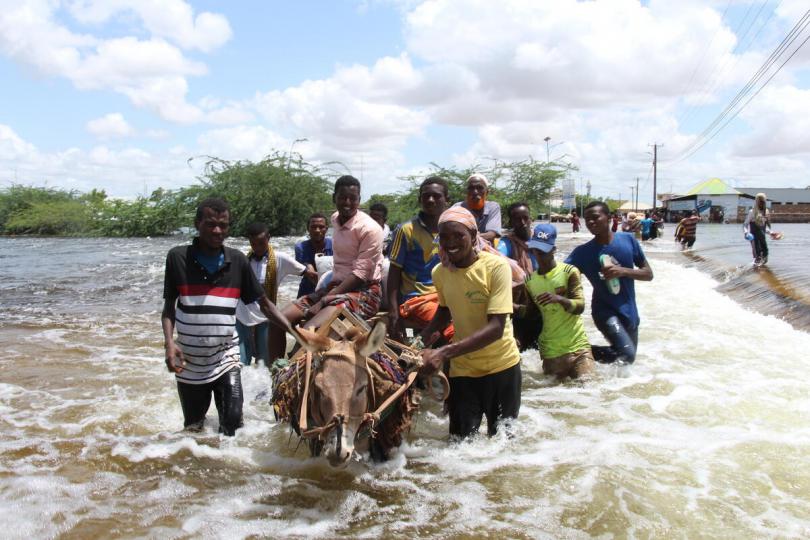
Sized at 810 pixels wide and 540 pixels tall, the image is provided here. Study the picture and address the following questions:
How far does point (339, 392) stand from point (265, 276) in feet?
11.6

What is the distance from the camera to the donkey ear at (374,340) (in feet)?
11.6

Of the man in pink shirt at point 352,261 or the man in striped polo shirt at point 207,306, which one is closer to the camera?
the man in striped polo shirt at point 207,306

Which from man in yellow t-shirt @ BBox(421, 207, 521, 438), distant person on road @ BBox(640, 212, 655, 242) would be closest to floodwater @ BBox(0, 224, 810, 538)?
man in yellow t-shirt @ BBox(421, 207, 521, 438)

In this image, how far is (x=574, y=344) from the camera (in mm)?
6336

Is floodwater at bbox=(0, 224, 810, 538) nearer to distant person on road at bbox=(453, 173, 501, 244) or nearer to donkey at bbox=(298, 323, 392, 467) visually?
donkey at bbox=(298, 323, 392, 467)

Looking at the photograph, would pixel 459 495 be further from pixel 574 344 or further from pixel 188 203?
pixel 188 203

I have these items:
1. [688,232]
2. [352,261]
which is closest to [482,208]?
[352,261]

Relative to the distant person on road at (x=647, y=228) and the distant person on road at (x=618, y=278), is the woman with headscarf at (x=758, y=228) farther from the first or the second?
the distant person on road at (x=647, y=228)

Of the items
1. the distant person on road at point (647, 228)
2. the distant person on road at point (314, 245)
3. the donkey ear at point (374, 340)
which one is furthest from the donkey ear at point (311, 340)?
→ the distant person on road at point (647, 228)

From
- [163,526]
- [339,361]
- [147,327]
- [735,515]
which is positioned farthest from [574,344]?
[147,327]

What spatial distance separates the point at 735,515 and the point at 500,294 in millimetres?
2017

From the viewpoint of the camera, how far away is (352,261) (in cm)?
558

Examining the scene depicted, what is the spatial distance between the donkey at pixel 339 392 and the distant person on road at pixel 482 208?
2.67m

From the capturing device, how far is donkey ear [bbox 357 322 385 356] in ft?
11.6
